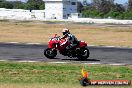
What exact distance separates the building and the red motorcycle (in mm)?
100991

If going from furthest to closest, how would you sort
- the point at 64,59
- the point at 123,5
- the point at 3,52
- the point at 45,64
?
the point at 123,5
the point at 3,52
the point at 64,59
the point at 45,64

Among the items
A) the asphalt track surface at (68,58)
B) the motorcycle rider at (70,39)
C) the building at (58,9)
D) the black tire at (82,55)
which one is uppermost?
the motorcycle rider at (70,39)

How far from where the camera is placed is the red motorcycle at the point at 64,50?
78.8ft

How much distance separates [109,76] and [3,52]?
11.7m

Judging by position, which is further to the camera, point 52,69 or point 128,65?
point 128,65

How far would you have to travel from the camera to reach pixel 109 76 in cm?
1745

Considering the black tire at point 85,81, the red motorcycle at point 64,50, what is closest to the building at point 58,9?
the red motorcycle at point 64,50

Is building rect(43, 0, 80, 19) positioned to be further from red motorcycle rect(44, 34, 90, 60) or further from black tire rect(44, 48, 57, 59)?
red motorcycle rect(44, 34, 90, 60)

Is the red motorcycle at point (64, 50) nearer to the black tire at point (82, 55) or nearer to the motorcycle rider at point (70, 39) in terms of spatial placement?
the black tire at point (82, 55)

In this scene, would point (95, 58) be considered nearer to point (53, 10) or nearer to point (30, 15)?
point (30, 15)

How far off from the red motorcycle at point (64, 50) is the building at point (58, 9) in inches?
3976

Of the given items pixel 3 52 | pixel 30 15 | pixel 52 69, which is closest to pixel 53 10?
pixel 30 15

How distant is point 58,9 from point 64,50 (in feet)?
342

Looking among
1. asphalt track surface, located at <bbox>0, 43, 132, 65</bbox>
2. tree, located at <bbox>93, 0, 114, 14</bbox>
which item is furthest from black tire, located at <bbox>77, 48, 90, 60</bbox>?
tree, located at <bbox>93, 0, 114, 14</bbox>
